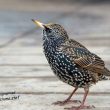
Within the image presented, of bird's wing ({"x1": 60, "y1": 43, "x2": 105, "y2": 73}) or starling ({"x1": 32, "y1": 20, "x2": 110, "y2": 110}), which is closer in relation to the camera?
starling ({"x1": 32, "y1": 20, "x2": 110, "y2": 110})

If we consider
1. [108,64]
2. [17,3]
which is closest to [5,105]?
[108,64]

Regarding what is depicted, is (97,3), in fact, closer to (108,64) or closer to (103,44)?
(103,44)

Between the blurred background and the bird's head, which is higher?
the bird's head

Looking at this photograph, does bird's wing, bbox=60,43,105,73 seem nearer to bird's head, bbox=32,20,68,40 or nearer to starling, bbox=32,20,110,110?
starling, bbox=32,20,110,110

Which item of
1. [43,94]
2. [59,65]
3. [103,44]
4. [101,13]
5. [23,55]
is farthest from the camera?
[101,13]

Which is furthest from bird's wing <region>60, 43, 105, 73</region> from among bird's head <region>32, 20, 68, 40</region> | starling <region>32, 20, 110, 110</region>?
bird's head <region>32, 20, 68, 40</region>

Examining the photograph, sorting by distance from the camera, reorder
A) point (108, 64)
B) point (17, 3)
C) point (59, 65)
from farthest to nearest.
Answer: point (17, 3)
point (108, 64)
point (59, 65)

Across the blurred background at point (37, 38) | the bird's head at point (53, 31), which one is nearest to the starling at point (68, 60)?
the bird's head at point (53, 31)

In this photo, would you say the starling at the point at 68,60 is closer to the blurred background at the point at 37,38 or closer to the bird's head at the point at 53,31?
the bird's head at the point at 53,31
